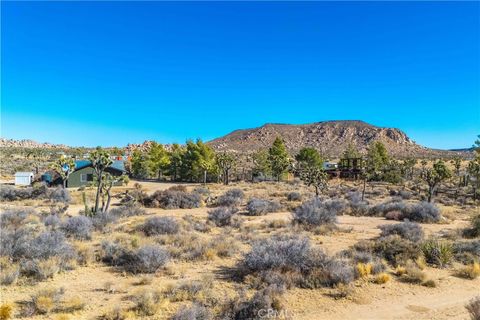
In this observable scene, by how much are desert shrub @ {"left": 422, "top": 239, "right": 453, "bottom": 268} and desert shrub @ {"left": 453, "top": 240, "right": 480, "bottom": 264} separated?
38 centimetres

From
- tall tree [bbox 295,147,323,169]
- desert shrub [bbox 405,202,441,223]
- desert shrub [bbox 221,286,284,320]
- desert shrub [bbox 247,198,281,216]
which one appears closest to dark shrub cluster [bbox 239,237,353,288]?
desert shrub [bbox 221,286,284,320]

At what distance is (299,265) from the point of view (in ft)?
37.1

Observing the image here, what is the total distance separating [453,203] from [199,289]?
3118 centimetres

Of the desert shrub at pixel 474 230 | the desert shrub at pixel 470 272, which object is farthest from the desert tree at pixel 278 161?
the desert shrub at pixel 470 272

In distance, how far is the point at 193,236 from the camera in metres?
16.0

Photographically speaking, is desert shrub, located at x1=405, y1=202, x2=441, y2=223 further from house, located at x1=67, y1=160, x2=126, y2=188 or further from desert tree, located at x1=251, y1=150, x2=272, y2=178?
house, located at x1=67, y1=160, x2=126, y2=188

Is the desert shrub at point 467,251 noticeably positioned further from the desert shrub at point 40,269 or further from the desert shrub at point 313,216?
the desert shrub at point 40,269

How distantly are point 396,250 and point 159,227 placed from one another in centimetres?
1078

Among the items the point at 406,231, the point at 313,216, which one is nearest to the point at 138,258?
the point at 313,216

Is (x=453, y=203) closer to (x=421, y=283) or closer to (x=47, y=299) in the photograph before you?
(x=421, y=283)

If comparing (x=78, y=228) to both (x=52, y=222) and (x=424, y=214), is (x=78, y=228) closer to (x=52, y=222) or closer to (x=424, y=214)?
(x=52, y=222)

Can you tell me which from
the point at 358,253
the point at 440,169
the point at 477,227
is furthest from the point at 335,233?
the point at 440,169

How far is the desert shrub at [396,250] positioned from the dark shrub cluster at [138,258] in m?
8.27

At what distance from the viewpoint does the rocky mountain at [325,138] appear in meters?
155
